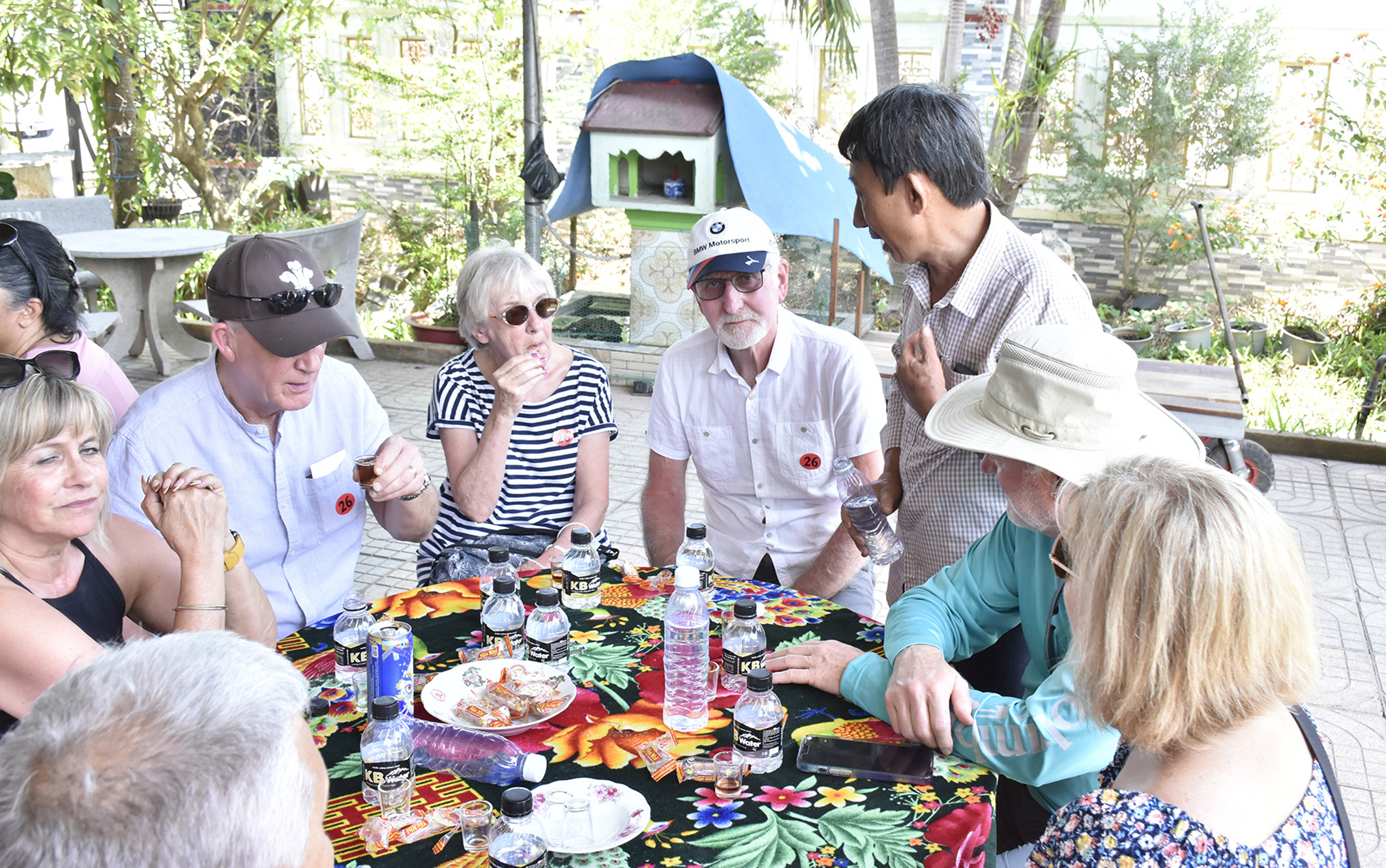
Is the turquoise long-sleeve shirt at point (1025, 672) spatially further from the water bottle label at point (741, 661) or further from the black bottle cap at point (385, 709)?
the black bottle cap at point (385, 709)

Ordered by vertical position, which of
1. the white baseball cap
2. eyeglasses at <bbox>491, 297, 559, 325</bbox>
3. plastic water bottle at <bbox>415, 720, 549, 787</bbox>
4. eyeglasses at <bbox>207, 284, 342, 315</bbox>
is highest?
the white baseball cap

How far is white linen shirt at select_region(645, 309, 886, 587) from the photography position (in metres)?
3.36

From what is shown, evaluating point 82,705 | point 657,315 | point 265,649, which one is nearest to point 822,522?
point 265,649

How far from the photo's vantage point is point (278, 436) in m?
2.93

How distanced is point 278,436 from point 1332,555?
5519 mm

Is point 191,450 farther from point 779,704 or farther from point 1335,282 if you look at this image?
point 1335,282

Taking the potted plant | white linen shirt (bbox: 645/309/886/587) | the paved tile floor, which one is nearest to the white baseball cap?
white linen shirt (bbox: 645/309/886/587)

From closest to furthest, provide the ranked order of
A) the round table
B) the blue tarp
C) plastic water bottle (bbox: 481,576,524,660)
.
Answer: plastic water bottle (bbox: 481,576,524,660), the blue tarp, the round table

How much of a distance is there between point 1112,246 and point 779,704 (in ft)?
A: 38.9

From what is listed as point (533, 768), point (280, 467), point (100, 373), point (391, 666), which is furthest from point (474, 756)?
point (100, 373)

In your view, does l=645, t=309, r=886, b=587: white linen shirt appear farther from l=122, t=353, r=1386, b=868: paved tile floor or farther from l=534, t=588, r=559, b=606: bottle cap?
l=122, t=353, r=1386, b=868: paved tile floor

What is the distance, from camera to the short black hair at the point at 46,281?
326 cm

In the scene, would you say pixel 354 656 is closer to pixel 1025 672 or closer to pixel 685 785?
pixel 685 785

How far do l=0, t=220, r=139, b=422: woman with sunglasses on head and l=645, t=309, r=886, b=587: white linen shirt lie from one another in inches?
71.5
